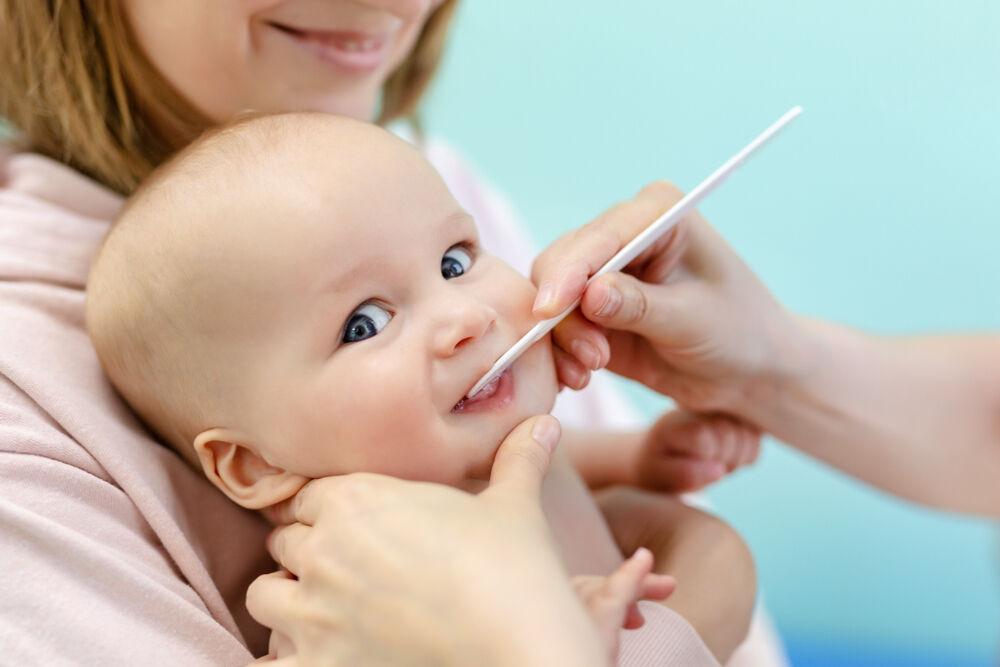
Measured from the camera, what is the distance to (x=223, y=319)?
0.72m

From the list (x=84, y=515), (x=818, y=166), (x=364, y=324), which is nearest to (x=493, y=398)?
(x=364, y=324)

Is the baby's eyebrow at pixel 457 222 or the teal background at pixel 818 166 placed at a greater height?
the baby's eyebrow at pixel 457 222

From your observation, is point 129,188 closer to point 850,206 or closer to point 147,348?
point 147,348

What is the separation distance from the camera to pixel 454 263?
79 cm

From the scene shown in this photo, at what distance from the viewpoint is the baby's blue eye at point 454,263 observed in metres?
0.78

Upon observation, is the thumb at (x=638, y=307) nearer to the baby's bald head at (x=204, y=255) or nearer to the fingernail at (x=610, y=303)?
the fingernail at (x=610, y=303)

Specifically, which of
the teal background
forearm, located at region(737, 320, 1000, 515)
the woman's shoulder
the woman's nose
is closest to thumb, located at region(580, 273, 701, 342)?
the woman's nose

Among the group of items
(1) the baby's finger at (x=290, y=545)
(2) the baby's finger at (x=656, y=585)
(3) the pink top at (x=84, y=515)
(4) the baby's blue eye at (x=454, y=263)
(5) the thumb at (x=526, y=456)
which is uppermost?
(4) the baby's blue eye at (x=454, y=263)

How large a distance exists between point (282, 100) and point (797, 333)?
0.64 m

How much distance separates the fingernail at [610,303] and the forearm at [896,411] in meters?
0.33

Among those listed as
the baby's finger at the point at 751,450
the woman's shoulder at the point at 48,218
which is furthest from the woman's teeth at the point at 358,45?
the baby's finger at the point at 751,450

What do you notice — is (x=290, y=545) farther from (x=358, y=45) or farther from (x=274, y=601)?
(x=358, y=45)

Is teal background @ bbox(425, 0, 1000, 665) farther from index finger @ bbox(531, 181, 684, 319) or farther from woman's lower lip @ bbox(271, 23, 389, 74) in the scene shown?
index finger @ bbox(531, 181, 684, 319)

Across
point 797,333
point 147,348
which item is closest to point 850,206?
point 797,333
